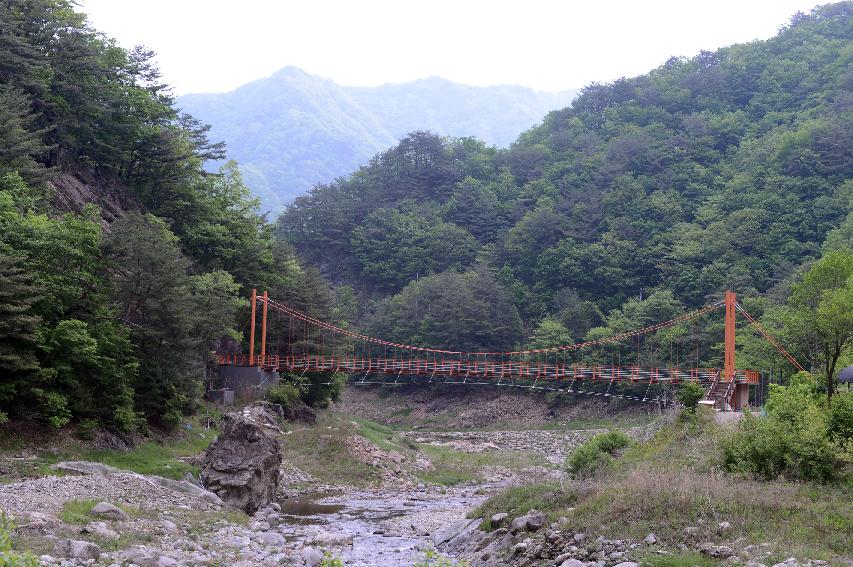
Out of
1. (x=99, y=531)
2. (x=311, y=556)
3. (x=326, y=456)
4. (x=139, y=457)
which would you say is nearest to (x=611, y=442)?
(x=311, y=556)

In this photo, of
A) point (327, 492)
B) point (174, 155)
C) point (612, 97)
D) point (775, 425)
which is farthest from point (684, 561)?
point (612, 97)

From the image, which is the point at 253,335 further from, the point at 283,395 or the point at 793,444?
the point at 793,444

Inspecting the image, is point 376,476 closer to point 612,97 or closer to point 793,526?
point 793,526

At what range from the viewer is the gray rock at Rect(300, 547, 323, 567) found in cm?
1376

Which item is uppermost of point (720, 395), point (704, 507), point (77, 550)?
point (720, 395)

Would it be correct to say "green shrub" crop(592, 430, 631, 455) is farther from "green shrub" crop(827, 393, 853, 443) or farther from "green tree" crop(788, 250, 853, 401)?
"green shrub" crop(827, 393, 853, 443)

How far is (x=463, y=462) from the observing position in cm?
3109

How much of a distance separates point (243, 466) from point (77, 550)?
28.8 feet

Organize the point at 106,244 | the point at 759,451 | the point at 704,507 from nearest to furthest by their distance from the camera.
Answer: the point at 704,507 < the point at 759,451 < the point at 106,244

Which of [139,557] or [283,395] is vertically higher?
[139,557]

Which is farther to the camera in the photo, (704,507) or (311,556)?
(311,556)

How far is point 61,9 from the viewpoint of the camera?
33750 mm

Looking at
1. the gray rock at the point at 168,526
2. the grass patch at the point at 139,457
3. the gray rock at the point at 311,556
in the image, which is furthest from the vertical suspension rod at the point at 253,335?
the gray rock at the point at 311,556

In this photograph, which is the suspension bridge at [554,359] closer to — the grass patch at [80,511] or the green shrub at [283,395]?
the green shrub at [283,395]
